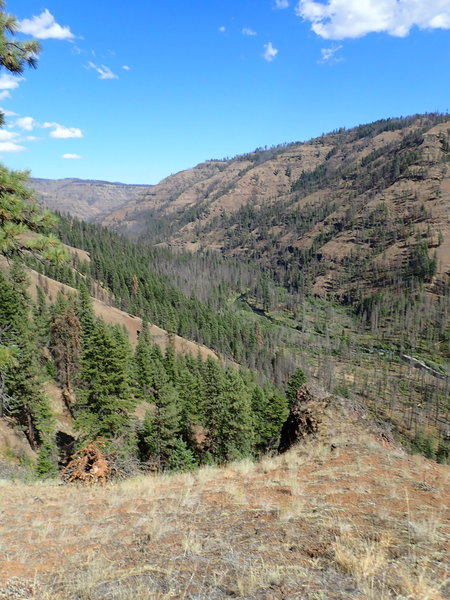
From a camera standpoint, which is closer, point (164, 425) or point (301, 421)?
point (301, 421)

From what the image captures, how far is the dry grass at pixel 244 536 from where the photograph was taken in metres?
4.43

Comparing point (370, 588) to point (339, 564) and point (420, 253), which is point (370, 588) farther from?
point (420, 253)

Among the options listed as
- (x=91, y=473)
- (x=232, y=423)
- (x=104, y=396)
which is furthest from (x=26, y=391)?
(x=91, y=473)

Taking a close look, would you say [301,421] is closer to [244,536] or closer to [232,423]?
[244,536]

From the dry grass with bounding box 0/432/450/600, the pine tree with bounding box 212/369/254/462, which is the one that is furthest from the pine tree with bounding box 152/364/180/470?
the dry grass with bounding box 0/432/450/600

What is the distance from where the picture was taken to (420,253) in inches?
7372

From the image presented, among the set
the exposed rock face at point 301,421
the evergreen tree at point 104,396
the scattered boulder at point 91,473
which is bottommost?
the evergreen tree at point 104,396

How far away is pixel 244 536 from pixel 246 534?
102 mm

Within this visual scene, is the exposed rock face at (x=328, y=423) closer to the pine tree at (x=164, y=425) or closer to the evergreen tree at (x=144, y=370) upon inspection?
the pine tree at (x=164, y=425)

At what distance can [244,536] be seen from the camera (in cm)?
602

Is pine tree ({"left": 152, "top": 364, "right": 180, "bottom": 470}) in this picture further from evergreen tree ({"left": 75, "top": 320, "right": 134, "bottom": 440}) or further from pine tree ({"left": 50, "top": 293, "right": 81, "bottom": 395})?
pine tree ({"left": 50, "top": 293, "right": 81, "bottom": 395})

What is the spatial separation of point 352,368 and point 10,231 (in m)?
126

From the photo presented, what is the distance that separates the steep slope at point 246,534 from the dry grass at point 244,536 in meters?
0.02

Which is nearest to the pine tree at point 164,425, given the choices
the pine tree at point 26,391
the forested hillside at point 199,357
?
the forested hillside at point 199,357
